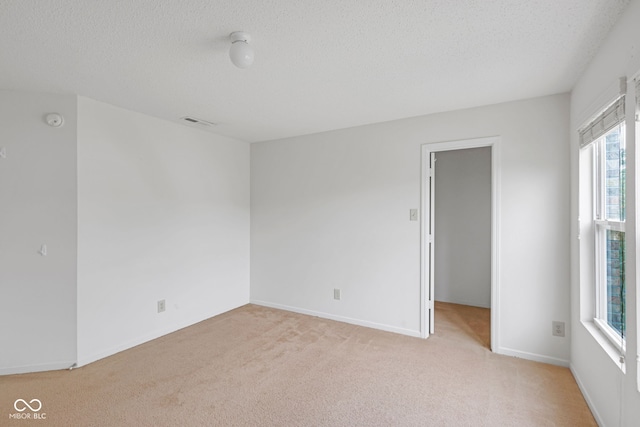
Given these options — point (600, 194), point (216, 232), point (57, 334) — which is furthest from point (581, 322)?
point (57, 334)

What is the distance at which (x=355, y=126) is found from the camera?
11.4 ft

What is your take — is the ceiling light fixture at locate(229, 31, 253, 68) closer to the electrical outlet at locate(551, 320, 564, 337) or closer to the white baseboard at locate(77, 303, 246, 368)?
the white baseboard at locate(77, 303, 246, 368)

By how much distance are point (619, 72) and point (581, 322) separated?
1.65 meters

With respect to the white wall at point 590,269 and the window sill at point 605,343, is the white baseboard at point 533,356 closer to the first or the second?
the white wall at point 590,269

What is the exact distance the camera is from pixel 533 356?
2.62m

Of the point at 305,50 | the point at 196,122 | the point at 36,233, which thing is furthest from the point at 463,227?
the point at 36,233

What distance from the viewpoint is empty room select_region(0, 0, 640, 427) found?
64.8 inches

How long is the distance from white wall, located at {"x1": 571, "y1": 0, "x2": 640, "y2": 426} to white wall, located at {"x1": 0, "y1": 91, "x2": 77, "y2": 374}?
3.65 meters

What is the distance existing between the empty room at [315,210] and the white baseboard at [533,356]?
0.08ft

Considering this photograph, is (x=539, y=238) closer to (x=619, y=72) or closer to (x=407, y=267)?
(x=407, y=267)

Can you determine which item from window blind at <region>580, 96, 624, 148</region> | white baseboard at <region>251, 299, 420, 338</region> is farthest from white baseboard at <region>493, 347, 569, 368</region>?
window blind at <region>580, 96, 624, 148</region>

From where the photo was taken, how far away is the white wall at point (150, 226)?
2645 millimetres

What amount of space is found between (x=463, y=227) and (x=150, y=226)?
12.9 ft

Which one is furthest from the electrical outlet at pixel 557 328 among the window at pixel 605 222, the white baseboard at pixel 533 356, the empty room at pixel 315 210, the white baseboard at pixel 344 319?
the white baseboard at pixel 344 319
